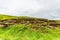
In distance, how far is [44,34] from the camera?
2992 centimetres

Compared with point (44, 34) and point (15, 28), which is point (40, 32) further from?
point (15, 28)

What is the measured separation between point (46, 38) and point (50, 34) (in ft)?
9.54

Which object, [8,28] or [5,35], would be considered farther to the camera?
[8,28]

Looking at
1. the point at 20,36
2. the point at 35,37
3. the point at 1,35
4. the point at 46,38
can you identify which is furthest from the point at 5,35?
the point at 46,38

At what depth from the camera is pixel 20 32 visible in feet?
97.1

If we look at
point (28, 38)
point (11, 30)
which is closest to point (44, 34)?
point (28, 38)

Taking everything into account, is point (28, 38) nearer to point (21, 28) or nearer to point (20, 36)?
point (20, 36)

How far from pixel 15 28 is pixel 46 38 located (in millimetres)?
6109

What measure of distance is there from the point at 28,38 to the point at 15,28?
4344 millimetres

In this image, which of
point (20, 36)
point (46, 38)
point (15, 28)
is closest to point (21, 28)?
point (15, 28)

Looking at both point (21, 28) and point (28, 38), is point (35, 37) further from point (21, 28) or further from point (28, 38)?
point (21, 28)

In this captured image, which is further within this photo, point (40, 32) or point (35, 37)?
point (40, 32)

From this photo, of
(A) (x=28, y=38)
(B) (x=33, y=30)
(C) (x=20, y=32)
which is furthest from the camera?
(B) (x=33, y=30)

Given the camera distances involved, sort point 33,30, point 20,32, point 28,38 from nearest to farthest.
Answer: point 28,38 < point 20,32 < point 33,30
